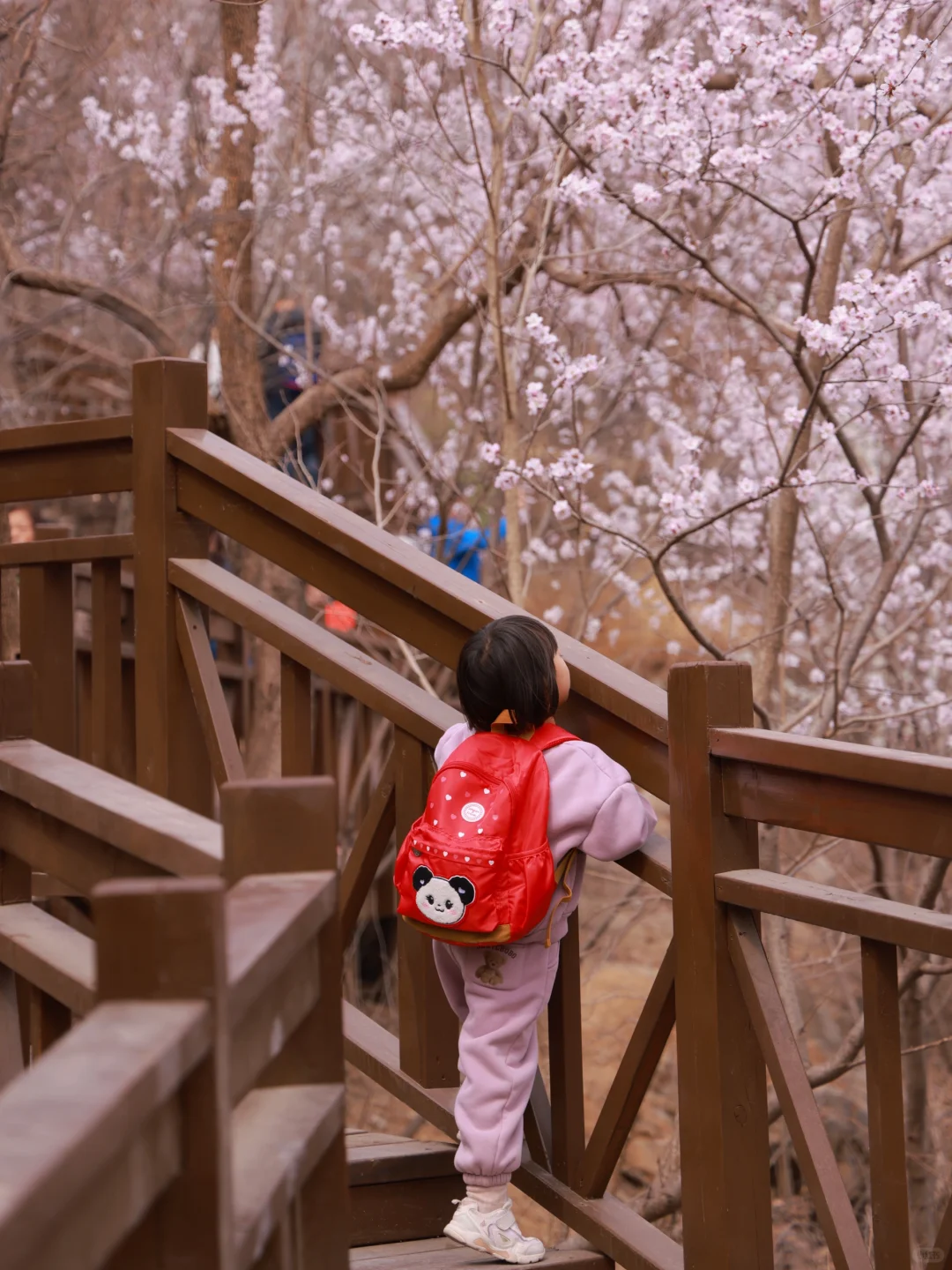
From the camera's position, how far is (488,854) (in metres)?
2.32

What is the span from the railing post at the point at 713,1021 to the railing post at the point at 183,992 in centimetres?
120

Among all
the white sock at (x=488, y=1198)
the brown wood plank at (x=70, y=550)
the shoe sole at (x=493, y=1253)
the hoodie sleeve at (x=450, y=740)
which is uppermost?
the brown wood plank at (x=70, y=550)

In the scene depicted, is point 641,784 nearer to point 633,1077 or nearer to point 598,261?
point 633,1077

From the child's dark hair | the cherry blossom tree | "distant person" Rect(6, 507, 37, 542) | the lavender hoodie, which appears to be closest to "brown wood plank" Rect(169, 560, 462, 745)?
the child's dark hair

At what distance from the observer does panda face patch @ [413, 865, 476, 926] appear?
233 centimetres

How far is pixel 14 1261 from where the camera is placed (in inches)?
34.0

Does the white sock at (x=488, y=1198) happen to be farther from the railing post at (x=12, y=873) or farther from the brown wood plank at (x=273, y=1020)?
the brown wood plank at (x=273, y=1020)

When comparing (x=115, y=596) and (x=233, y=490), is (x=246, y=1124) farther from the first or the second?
(x=115, y=596)

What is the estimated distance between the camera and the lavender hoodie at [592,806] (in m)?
2.33

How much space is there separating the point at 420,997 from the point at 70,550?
1.39 m

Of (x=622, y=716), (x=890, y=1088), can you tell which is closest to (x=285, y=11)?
(x=622, y=716)

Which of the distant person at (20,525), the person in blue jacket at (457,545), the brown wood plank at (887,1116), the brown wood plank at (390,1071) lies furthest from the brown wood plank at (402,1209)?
the distant person at (20,525)

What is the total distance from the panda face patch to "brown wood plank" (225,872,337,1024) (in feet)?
2.62

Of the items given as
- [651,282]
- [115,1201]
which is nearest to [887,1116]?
[115,1201]
